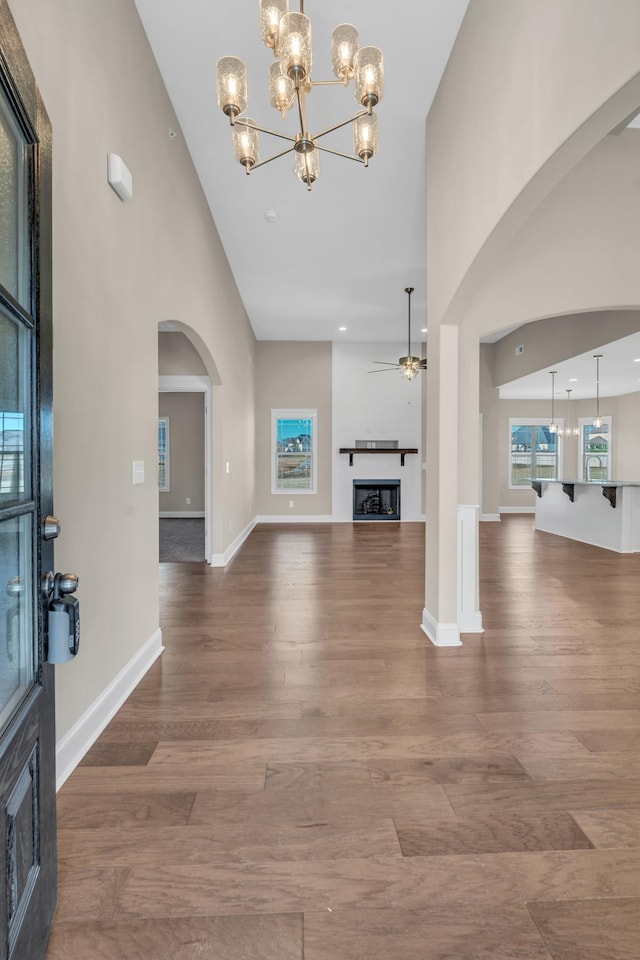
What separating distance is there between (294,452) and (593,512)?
5.26 meters

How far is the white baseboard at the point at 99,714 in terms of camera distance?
1.76m

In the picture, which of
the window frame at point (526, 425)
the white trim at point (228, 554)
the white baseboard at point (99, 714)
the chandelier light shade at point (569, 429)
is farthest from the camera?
the window frame at point (526, 425)

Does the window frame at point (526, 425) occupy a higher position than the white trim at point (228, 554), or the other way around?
the window frame at point (526, 425)

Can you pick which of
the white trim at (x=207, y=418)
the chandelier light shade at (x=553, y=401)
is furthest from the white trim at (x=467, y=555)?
the chandelier light shade at (x=553, y=401)

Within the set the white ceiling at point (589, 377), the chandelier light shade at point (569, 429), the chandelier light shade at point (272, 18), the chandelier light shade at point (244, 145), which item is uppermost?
the chandelier light shade at point (272, 18)

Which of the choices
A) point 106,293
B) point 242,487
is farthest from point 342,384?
point 106,293

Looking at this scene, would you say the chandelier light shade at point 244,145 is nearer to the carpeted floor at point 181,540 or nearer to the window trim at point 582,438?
the carpeted floor at point 181,540

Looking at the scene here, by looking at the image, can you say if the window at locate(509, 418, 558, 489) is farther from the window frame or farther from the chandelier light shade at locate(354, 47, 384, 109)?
the chandelier light shade at locate(354, 47, 384, 109)

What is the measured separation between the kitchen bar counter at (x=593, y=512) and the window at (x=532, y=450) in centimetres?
294

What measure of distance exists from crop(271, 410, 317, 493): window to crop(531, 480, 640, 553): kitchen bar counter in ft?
13.7

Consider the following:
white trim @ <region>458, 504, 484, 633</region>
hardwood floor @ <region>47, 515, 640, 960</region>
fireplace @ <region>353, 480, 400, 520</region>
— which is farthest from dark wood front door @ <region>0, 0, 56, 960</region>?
fireplace @ <region>353, 480, 400, 520</region>

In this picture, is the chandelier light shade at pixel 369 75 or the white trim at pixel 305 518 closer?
the chandelier light shade at pixel 369 75

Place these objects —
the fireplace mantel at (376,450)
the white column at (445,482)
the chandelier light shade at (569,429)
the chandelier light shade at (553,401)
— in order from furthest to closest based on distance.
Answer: the chandelier light shade at (569,429) → the fireplace mantel at (376,450) → the chandelier light shade at (553,401) → the white column at (445,482)

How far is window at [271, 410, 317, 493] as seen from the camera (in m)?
9.11
